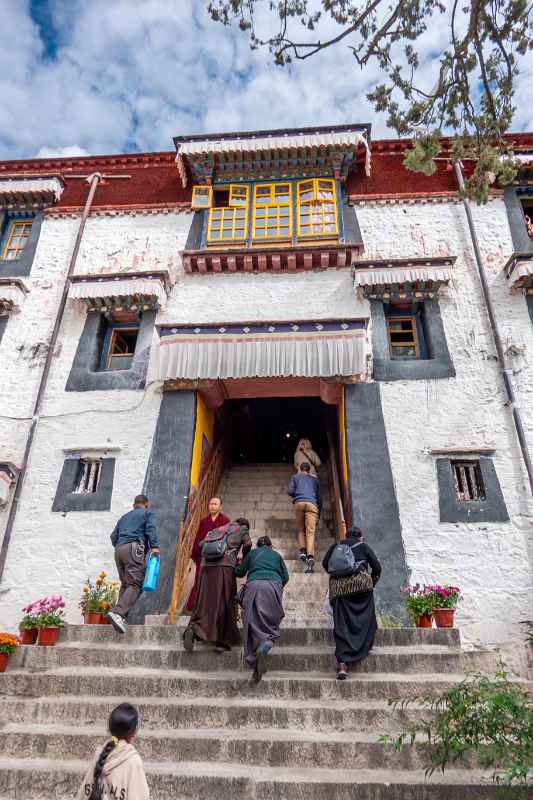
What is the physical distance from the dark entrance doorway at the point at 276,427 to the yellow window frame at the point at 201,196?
4.23 meters

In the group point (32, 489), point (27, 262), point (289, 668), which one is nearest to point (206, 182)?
point (27, 262)

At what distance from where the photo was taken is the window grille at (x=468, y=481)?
24.4ft

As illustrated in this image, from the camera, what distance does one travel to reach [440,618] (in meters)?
6.16

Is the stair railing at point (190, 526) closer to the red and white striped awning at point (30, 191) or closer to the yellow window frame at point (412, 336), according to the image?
the yellow window frame at point (412, 336)

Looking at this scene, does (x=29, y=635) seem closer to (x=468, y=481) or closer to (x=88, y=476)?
(x=88, y=476)

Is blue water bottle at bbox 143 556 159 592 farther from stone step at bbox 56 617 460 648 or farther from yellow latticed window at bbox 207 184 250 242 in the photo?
yellow latticed window at bbox 207 184 250 242

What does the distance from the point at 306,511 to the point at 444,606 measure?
7.02ft

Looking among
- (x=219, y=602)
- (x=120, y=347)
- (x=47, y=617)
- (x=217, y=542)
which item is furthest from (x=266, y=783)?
(x=120, y=347)

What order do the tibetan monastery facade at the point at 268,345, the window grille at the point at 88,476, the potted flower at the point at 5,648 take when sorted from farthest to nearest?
1. the window grille at the point at 88,476
2. the tibetan monastery facade at the point at 268,345
3. the potted flower at the point at 5,648

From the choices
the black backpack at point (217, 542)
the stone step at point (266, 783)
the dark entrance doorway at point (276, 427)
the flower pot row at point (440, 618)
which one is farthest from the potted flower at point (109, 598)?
the dark entrance doorway at point (276, 427)

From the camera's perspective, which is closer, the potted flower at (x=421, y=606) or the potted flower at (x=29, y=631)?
the potted flower at (x=29, y=631)

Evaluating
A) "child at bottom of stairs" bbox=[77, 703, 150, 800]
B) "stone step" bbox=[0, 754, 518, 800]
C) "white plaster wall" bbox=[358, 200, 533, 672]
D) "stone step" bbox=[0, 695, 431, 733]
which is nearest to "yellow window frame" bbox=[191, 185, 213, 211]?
"white plaster wall" bbox=[358, 200, 533, 672]

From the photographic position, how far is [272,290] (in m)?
9.52

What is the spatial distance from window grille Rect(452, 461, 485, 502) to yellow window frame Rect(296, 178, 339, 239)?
465 centimetres
